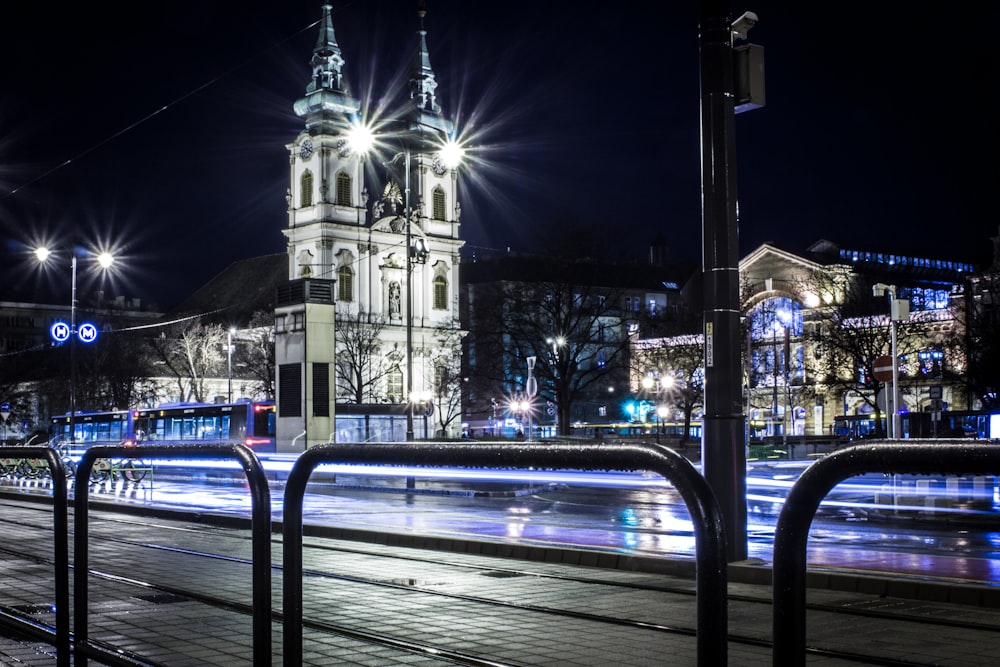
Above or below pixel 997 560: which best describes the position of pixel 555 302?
above

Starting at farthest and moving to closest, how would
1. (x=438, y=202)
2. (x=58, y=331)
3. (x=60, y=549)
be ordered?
(x=438, y=202) → (x=58, y=331) → (x=60, y=549)

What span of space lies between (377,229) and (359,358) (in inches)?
620

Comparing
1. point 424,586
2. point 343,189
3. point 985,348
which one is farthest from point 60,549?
point 343,189

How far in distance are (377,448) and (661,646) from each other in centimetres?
427

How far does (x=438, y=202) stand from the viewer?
10669 centimetres

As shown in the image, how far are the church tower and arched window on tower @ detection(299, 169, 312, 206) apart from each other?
81 millimetres

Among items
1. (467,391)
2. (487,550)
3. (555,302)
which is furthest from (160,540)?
(467,391)

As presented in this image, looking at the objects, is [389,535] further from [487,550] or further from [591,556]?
[591,556]

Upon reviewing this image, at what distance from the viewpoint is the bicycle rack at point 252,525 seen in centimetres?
505

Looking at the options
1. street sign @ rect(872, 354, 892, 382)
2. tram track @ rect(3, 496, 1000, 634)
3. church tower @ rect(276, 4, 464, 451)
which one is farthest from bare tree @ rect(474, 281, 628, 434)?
tram track @ rect(3, 496, 1000, 634)

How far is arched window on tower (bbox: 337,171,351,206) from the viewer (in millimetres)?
100438

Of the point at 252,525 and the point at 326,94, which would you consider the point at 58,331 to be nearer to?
the point at 252,525

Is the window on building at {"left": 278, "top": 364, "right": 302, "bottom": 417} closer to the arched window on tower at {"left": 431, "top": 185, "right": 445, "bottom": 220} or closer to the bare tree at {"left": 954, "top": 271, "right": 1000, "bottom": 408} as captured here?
the bare tree at {"left": 954, "top": 271, "right": 1000, "bottom": 408}

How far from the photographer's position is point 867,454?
298 centimetres
